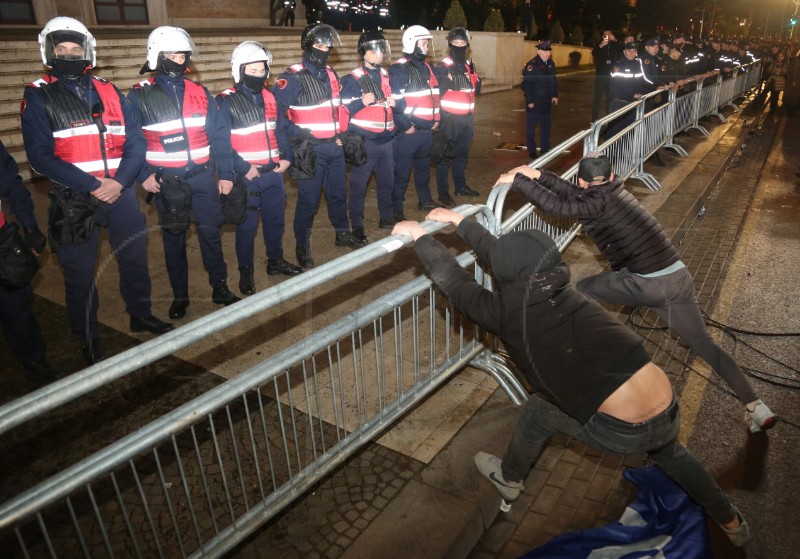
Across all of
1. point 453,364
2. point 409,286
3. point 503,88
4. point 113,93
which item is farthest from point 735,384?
point 503,88

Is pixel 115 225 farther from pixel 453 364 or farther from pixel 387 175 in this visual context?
pixel 387 175

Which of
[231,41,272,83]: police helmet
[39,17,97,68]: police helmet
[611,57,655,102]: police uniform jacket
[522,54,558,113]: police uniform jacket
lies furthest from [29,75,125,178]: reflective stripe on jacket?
[611,57,655,102]: police uniform jacket

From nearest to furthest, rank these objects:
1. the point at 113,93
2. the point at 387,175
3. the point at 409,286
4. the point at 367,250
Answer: the point at 367,250, the point at 409,286, the point at 113,93, the point at 387,175

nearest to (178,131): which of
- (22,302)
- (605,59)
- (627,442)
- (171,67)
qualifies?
(171,67)

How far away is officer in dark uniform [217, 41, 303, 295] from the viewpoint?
537 centimetres

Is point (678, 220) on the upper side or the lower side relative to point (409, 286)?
lower

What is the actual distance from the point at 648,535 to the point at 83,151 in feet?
14.3

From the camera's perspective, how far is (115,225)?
4691 millimetres

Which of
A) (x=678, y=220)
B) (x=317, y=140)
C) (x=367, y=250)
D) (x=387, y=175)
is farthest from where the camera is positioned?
(x=678, y=220)

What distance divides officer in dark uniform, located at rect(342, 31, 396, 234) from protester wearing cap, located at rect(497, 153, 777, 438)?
119 inches

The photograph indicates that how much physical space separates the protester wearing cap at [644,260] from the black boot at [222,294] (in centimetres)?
276

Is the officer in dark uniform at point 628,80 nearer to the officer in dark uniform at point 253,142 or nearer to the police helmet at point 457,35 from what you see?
the police helmet at point 457,35

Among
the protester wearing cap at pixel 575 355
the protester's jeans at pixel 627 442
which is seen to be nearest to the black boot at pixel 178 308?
the protester wearing cap at pixel 575 355

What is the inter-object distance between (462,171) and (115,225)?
5.27 meters
